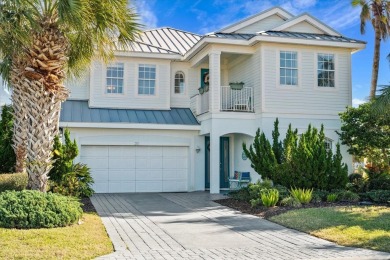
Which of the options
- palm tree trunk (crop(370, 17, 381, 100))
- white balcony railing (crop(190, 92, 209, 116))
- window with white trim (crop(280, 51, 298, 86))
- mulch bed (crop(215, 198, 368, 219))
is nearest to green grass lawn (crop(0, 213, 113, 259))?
mulch bed (crop(215, 198, 368, 219))

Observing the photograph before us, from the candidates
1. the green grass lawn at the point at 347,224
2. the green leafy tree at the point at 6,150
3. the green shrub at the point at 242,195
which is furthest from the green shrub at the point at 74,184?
the green grass lawn at the point at 347,224

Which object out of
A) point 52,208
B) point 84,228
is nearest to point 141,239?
point 84,228

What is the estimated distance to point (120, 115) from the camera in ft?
63.6

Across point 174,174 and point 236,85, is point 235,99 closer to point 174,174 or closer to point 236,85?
point 236,85

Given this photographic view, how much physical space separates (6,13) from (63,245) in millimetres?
6082

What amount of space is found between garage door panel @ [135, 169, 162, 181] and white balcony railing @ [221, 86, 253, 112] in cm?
416

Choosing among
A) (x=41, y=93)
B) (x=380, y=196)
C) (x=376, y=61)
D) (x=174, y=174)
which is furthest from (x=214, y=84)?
(x=376, y=61)

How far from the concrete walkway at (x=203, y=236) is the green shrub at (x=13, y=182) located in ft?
7.93

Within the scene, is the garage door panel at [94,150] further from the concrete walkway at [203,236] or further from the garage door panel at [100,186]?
the concrete walkway at [203,236]

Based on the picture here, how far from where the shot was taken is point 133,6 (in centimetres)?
1180

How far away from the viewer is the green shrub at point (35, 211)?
362 inches

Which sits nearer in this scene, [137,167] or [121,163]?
[121,163]

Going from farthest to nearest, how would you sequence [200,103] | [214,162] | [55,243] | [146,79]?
1. [146,79]
2. [200,103]
3. [214,162]
4. [55,243]

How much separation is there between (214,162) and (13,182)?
7891mm
